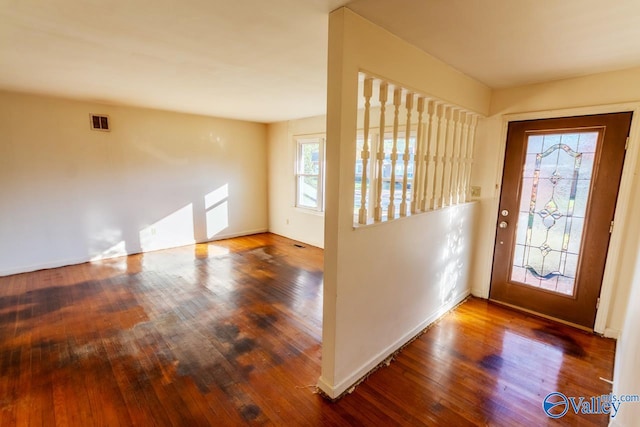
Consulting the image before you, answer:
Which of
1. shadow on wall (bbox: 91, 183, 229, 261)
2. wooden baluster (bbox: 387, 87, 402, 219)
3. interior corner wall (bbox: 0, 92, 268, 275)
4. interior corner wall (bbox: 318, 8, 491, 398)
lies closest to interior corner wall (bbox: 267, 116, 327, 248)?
interior corner wall (bbox: 0, 92, 268, 275)

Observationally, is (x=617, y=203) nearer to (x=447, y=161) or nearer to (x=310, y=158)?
(x=447, y=161)

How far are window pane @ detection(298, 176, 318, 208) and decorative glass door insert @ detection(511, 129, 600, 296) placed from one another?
330cm

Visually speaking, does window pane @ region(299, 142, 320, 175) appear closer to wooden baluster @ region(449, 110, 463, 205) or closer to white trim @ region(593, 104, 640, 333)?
wooden baluster @ region(449, 110, 463, 205)

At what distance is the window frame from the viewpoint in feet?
17.0

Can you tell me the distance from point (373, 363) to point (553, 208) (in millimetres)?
2278

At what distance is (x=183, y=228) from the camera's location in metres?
5.36

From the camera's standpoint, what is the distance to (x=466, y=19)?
5.54 ft

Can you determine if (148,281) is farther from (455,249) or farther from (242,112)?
(455,249)

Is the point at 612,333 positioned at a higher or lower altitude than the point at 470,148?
lower

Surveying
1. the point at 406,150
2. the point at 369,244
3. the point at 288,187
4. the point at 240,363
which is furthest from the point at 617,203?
the point at 288,187

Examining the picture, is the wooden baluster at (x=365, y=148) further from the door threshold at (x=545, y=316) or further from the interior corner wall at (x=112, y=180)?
the interior corner wall at (x=112, y=180)

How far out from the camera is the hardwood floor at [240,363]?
182 cm

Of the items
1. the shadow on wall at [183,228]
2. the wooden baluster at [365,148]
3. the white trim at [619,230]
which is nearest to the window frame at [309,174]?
the shadow on wall at [183,228]

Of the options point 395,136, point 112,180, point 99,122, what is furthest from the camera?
point 112,180
